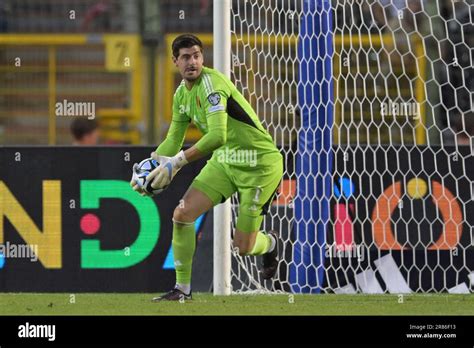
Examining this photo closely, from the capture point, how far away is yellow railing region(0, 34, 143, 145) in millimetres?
12477

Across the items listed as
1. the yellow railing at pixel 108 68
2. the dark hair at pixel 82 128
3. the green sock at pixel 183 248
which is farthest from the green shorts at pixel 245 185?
the yellow railing at pixel 108 68

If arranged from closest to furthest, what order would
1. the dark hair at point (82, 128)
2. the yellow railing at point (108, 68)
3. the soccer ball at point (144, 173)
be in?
the soccer ball at point (144, 173) < the dark hair at point (82, 128) < the yellow railing at point (108, 68)

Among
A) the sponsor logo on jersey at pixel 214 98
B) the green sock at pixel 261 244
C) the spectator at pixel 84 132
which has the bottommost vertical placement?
the green sock at pixel 261 244

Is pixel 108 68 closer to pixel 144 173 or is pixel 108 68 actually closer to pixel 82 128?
pixel 82 128

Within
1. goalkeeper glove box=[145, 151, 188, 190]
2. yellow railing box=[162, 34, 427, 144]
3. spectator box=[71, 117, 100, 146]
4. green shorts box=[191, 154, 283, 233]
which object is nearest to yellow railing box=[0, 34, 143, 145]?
yellow railing box=[162, 34, 427, 144]

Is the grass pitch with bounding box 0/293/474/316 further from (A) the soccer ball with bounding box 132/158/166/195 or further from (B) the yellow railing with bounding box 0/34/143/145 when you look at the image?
(B) the yellow railing with bounding box 0/34/143/145

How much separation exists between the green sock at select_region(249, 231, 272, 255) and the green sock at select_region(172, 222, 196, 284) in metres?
0.61

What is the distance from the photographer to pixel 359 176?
955 centimetres

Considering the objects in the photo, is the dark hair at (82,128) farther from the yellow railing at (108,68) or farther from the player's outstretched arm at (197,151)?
the player's outstretched arm at (197,151)

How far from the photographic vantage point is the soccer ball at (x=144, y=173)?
7754mm

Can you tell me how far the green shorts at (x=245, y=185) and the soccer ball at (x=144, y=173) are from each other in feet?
1.16

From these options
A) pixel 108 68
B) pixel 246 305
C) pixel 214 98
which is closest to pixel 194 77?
pixel 214 98

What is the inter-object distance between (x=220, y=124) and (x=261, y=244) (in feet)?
4.15

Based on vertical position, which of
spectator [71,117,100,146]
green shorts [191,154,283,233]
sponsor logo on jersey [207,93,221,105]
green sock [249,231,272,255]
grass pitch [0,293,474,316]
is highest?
sponsor logo on jersey [207,93,221,105]
